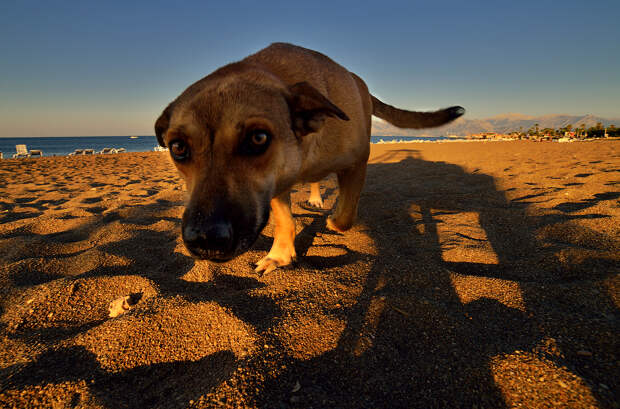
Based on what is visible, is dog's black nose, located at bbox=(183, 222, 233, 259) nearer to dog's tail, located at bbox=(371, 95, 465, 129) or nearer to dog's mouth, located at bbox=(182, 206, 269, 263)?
dog's mouth, located at bbox=(182, 206, 269, 263)

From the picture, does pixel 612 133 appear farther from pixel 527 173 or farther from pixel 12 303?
pixel 12 303

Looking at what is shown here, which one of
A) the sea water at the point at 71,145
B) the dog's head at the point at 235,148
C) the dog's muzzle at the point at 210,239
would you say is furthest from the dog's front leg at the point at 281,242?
the sea water at the point at 71,145

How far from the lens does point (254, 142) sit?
180cm

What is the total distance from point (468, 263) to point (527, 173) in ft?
16.9

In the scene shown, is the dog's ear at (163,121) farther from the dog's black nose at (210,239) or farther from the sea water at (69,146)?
the sea water at (69,146)

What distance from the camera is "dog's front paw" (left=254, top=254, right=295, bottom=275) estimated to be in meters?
2.49

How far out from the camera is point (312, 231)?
3.62m

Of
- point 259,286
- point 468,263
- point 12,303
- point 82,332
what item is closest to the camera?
point 82,332

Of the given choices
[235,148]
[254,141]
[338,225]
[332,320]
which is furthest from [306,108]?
[338,225]

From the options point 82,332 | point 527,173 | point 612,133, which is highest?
point 612,133

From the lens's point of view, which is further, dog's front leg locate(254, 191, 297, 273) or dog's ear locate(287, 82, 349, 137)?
dog's front leg locate(254, 191, 297, 273)

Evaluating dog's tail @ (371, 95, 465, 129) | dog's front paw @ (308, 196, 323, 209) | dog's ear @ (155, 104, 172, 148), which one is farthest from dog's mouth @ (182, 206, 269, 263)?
dog's tail @ (371, 95, 465, 129)

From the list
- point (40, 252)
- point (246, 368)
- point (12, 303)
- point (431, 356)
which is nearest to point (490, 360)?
point (431, 356)

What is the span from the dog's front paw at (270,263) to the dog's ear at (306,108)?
3.78 feet
